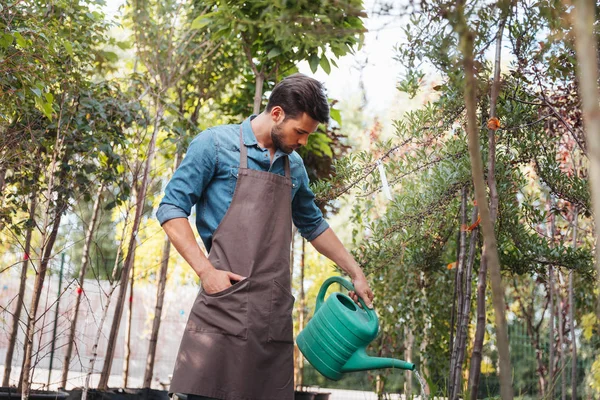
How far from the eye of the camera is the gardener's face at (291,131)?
2006 millimetres

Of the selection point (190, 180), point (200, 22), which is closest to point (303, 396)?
point (200, 22)

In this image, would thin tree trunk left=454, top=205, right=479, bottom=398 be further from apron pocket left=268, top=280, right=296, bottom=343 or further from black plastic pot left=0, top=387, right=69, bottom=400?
black plastic pot left=0, top=387, right=69, bottom=400

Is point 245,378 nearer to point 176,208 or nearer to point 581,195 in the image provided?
point 176,208

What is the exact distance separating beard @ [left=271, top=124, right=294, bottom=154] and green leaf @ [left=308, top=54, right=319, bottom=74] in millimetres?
1248

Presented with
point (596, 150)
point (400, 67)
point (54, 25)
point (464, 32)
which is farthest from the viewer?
point (54, 25)

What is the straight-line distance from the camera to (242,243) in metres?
1.93

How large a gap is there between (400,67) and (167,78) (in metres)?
1.94

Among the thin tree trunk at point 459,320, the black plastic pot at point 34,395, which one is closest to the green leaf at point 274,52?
the thin tree trunk at point 459,320

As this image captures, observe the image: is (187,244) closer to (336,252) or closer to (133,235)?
(336,252)

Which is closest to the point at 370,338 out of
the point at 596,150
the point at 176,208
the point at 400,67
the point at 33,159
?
the point at 176,208

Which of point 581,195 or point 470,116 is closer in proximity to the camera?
point 470,116

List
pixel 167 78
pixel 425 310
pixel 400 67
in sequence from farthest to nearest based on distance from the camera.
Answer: pixel 425 310
pixel 167 78
pixel 400 67

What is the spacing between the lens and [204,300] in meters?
1.89

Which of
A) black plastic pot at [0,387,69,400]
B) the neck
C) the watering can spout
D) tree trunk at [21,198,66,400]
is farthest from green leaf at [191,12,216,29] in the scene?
black plastic pot at [0,387,69,400]
